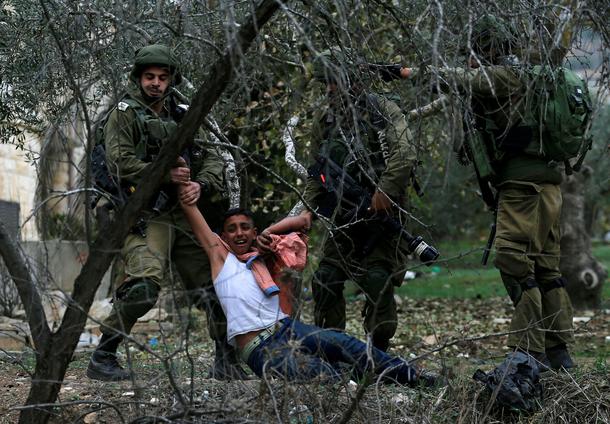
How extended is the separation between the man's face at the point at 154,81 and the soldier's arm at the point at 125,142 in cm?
15

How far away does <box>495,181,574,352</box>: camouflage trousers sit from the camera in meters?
5.77

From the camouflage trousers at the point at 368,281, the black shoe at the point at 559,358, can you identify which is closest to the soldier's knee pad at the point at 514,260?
the black shoe at the point at 559,358

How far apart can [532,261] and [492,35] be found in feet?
4.92

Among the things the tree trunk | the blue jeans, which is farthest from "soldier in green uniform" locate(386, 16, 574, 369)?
the tree trunk

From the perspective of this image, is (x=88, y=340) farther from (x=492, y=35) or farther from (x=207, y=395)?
(x=492, y=35)

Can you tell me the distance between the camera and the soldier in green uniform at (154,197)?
5.39m

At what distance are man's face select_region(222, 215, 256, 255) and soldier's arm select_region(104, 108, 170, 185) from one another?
54cm

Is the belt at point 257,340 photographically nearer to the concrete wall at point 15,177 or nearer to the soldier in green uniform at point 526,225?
the soldier in green uniform at point 526,225

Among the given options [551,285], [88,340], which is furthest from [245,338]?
[88,340]

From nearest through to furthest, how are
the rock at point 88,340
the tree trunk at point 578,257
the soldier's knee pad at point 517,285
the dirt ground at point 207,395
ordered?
the dirt ground at point 207,395 < the soldier's knee pad at point 517,285 < the rock at point 88,340 < the tree trunk at point 578,257

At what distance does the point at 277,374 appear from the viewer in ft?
14.6

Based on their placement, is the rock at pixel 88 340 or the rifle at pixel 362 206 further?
the rock at pixel 88 340

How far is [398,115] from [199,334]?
4555 mm

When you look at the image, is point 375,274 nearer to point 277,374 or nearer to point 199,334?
point 277,374
